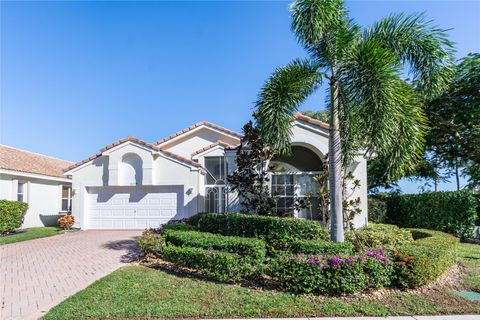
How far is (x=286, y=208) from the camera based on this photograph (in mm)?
13719

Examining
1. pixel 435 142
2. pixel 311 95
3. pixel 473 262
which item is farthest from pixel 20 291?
pixel 435 142

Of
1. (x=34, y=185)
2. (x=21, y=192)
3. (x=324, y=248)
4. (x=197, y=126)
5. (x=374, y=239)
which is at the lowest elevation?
(x=374, y=239)

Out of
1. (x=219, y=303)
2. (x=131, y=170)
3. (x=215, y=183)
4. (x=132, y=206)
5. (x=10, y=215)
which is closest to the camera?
(x=219, y=303)

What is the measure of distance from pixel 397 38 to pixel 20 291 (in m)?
13.4

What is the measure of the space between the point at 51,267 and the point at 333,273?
8.75 meters

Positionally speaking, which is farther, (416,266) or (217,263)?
(217,263)

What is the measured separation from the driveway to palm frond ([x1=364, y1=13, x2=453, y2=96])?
11.6 m

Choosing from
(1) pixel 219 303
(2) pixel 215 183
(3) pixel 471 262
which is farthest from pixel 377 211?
(1) pixel 219 303

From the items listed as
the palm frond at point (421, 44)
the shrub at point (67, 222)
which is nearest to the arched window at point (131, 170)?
the shrub at point (67, 222)

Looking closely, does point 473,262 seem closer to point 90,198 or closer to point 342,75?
point 342,75

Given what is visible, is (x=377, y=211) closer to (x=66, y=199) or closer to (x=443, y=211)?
(x=443, y=211)

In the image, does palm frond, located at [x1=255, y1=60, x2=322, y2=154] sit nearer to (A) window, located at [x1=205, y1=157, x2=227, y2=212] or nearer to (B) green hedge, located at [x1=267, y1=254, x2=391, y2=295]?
(B) green hedge, located at [x1=267, y1=254, x2=391, y2=295]

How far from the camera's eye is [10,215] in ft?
49.1

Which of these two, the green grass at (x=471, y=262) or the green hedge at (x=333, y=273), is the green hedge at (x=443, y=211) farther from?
the green hedge at (x=333, y=273)
